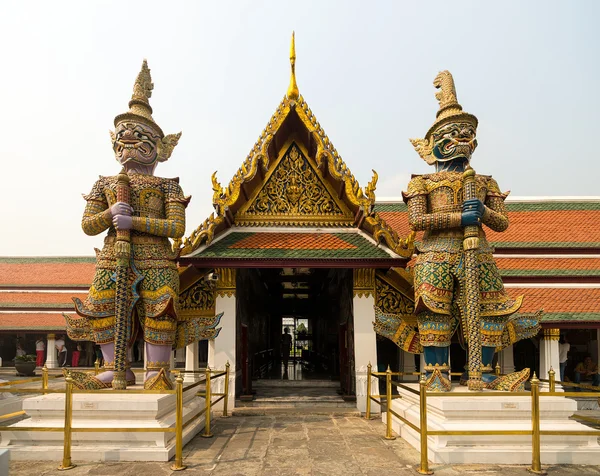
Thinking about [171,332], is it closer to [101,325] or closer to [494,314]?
[101,325]

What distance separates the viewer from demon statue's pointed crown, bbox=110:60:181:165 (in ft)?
20.4

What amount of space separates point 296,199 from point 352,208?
1155 mm

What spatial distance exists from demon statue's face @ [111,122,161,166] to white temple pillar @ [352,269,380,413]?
14.2 feet

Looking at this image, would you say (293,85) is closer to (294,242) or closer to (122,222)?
(294,242)

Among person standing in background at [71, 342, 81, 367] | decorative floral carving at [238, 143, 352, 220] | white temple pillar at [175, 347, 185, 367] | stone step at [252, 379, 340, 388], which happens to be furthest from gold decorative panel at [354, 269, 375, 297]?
person standing in background at [71, 342, 81, 367]

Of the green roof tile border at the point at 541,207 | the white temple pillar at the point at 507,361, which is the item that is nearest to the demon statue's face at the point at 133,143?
the green roof tile border at the point at 541,207

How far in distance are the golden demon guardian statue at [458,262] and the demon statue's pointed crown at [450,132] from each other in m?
0.01

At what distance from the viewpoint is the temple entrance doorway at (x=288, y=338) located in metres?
8.55

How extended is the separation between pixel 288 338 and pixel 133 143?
12.6 m

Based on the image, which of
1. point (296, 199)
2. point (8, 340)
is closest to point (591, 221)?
point (296, 199)

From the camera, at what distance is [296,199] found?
339 inches

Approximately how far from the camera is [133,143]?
6.22 meters

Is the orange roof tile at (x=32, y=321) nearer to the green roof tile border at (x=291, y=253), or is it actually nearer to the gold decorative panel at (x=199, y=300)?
the gold decorative panel at (x=199, y=300)

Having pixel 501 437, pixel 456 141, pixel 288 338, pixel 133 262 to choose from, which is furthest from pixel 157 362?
pixel 288 338
